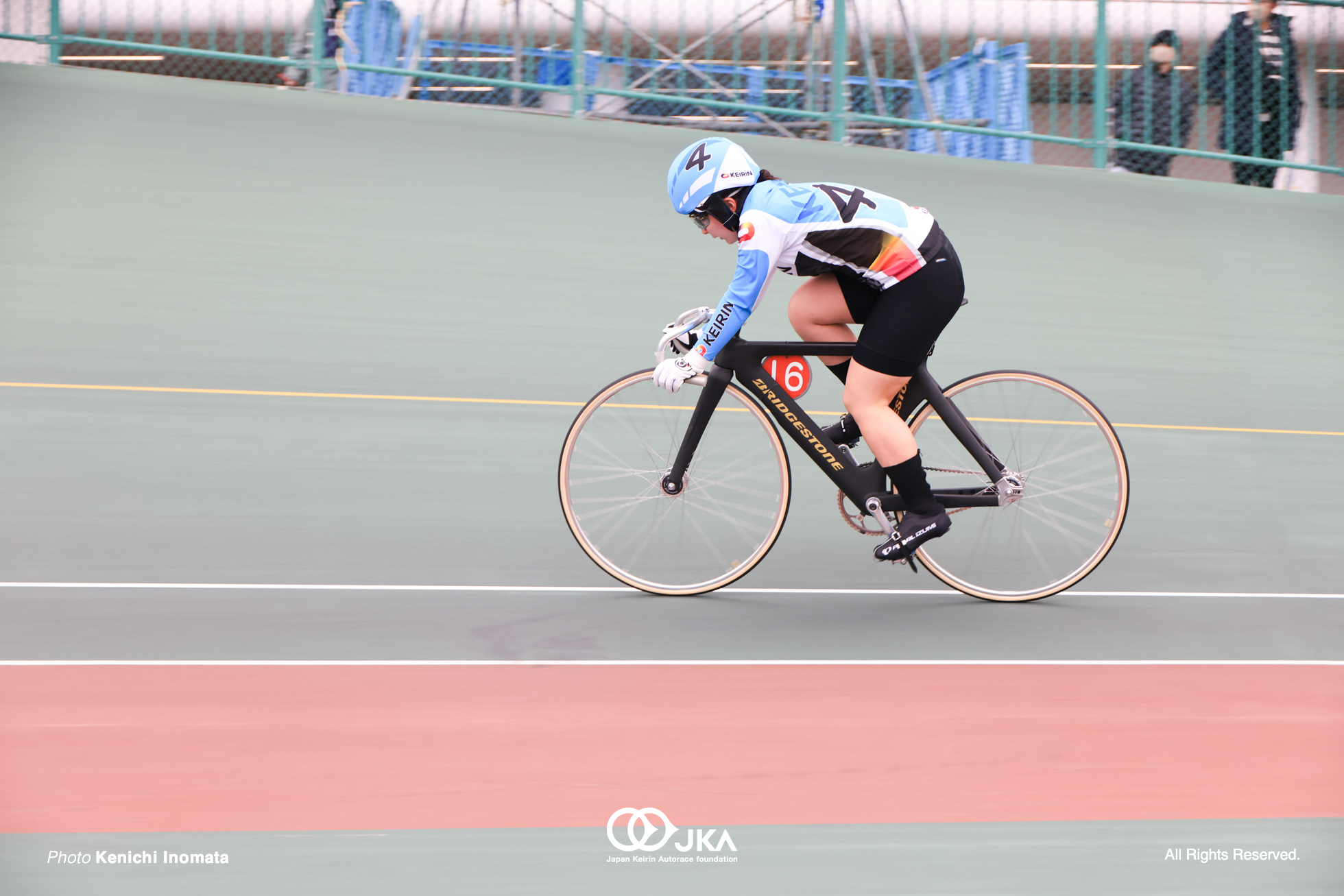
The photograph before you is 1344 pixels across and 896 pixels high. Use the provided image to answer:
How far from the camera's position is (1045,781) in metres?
3.02

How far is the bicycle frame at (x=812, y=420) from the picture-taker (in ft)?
13.8

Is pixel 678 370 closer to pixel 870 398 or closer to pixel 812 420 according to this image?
pixel 812 420

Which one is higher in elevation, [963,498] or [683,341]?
[683,341]

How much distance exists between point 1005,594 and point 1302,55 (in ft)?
26.7

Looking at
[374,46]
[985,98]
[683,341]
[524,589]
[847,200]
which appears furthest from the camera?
[985,98]

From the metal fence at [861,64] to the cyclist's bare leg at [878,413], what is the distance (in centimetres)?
547

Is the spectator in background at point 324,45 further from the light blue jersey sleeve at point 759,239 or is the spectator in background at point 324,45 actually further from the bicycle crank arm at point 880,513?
the bicycle crank arm at point 880,513

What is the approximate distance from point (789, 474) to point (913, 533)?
19.2 inches

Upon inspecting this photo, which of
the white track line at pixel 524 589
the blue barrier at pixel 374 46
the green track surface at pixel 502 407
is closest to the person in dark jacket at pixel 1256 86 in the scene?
the green track surface at pixel 502 407

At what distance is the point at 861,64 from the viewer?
9828 millimetres

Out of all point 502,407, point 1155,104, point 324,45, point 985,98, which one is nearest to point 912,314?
point 502,407

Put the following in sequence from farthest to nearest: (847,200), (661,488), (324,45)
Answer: (324,45) → (661,488) → (847,200)

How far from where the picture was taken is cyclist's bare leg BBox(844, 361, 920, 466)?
4090 millimetres

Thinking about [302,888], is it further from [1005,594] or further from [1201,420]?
[1201,420]
